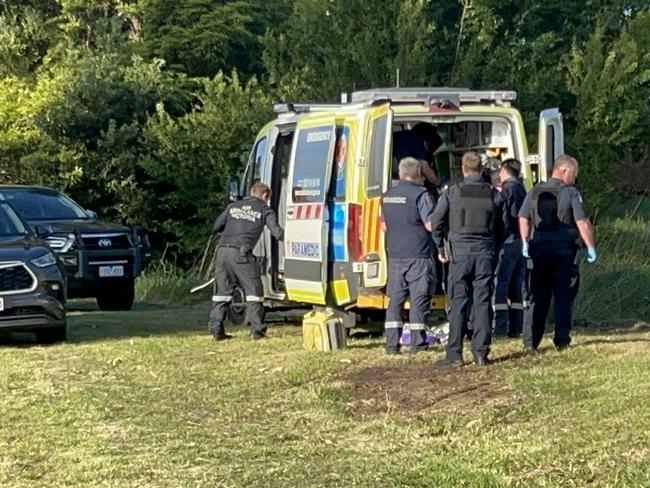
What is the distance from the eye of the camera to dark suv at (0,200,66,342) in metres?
12.9

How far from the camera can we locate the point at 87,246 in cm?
1769

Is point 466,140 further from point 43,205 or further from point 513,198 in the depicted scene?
point 43,205

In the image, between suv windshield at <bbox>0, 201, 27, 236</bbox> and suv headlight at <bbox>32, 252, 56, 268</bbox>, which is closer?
suv headlight at <bbox>32, 252, 56, 268</bbox>

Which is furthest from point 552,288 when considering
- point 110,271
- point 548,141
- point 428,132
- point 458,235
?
point 110,271

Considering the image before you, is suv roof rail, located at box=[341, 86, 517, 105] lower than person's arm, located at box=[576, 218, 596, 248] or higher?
higher

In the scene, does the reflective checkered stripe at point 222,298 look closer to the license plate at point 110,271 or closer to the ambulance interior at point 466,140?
the ambulance interior at point 466,140

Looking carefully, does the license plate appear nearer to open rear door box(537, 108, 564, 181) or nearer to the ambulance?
the ambulance

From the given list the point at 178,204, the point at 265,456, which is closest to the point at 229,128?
the point at 178,204

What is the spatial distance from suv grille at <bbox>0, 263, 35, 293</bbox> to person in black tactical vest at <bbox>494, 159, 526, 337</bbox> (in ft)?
15.4

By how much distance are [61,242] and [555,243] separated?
847 cm

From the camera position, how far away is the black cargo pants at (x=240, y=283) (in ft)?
44.2

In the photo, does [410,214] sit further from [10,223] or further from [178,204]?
[178,204]

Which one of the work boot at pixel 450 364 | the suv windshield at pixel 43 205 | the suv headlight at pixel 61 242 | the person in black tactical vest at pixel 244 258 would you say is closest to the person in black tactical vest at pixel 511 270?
the work boot at pixel 450 364

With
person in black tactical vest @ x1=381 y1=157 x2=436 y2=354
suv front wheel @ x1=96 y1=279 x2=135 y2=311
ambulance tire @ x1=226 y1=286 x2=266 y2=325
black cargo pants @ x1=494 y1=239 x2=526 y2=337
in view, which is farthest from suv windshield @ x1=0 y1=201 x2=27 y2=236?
black cargo pants @ x1=494 y1=239 x2=526 y2=337
